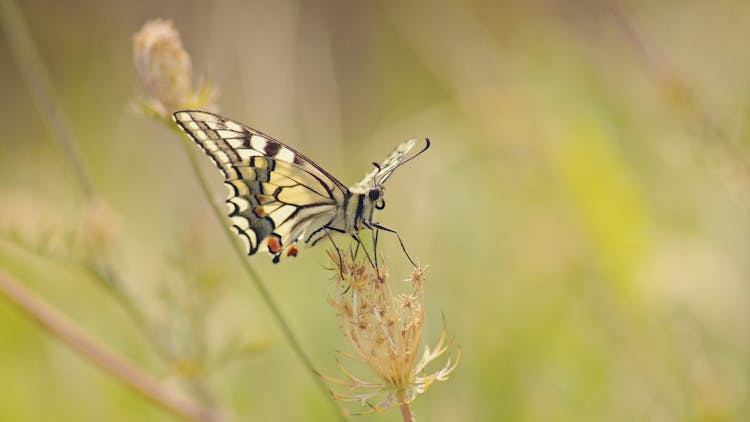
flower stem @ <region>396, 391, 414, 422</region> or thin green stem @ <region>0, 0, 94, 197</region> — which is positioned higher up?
thin green stem @ <region>0, 0, 94, 197</region>

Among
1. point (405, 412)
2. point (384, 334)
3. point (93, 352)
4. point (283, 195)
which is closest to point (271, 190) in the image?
point (283, 195)

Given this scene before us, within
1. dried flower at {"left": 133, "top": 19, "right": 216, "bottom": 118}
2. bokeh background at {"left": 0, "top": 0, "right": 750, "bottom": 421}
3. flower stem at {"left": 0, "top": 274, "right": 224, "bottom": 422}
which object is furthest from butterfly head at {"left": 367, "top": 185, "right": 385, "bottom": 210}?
flower stem at {"left": 0, "top": 274, "right": 224, "bottom": 422}

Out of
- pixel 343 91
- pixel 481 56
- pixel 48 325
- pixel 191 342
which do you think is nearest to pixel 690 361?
pixel 191 342

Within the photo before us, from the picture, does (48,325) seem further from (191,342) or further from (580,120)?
(580,120)

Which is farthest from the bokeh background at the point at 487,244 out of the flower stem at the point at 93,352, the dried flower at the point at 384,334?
the dried flower at the point at 384,334

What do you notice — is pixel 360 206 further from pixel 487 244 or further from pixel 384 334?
pixel 487 244

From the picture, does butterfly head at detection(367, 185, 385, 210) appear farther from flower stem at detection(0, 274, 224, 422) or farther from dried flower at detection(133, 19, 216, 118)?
flower stem at detection(0, 274, 224, 422)

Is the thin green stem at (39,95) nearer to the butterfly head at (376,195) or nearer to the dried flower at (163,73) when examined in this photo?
the dried flower at (163,73)

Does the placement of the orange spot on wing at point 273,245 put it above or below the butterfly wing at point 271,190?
below
